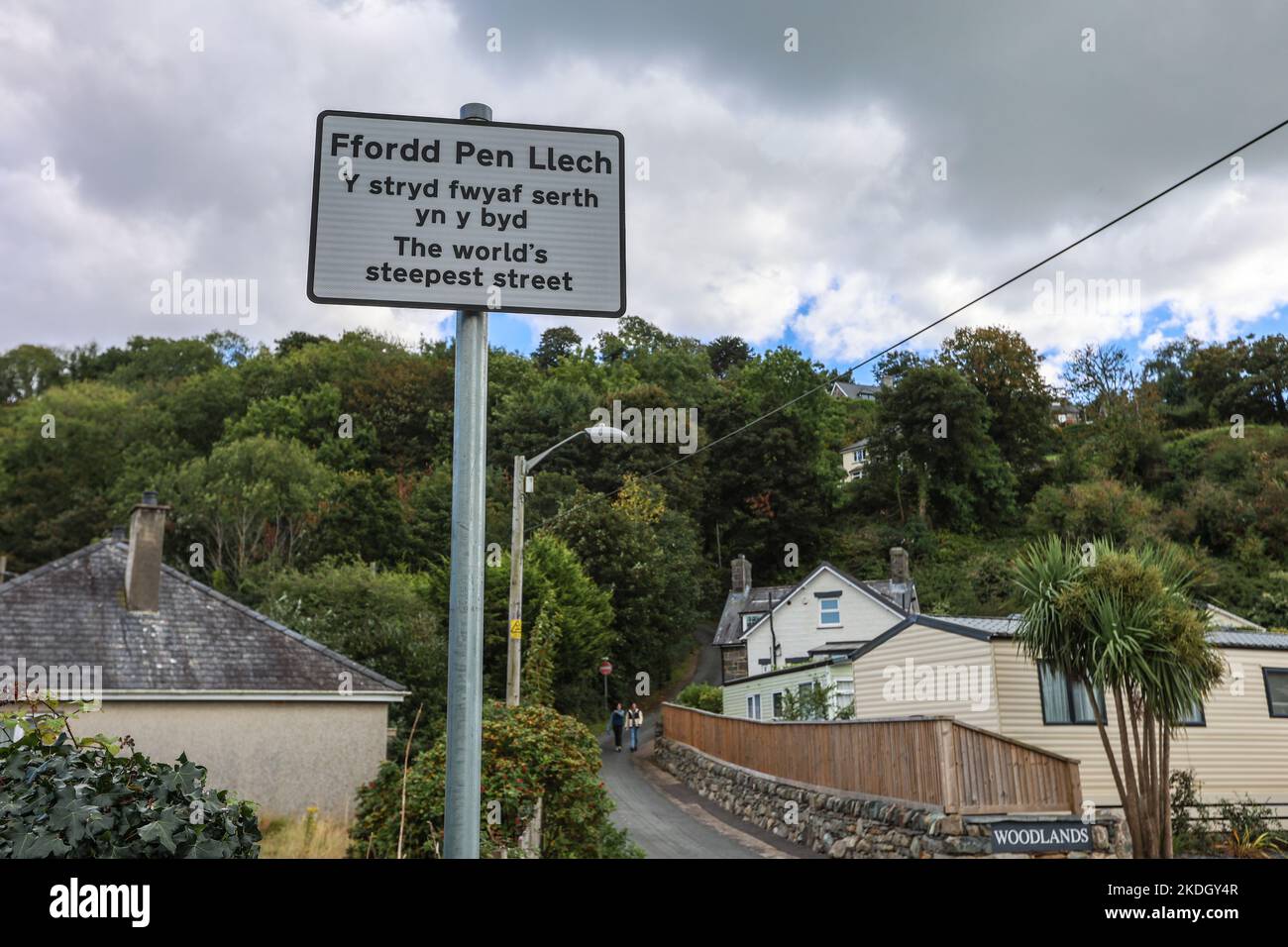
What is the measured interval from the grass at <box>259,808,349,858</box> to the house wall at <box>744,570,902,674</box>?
28.3 metres

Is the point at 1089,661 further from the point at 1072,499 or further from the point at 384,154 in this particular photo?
the point at 1072,499

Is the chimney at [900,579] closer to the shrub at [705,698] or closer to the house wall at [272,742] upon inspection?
the shrub at [705,698]

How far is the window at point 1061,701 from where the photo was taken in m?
20.2

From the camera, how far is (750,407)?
213ft

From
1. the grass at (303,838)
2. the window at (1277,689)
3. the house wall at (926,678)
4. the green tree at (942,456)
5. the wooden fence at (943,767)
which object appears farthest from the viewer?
the green tree at (942,456)

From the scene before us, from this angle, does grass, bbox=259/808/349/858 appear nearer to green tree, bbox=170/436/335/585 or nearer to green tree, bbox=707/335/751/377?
green tree, bbox=170/436/335/585

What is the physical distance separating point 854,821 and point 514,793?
1041 cm

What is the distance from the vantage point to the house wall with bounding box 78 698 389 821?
20953 mm

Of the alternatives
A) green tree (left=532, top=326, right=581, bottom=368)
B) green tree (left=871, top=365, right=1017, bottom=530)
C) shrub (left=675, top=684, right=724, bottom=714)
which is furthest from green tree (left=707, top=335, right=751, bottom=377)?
shrub (left=675, top=684, right=724, bottom=714)

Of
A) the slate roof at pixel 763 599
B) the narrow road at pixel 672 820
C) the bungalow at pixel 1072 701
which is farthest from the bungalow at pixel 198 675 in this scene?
the slate roof at pixel 763 599

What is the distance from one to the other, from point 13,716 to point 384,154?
10.3 feet

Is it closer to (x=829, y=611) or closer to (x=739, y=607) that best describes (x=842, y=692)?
(x=829, y=611)

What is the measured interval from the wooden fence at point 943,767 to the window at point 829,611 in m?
23.9
